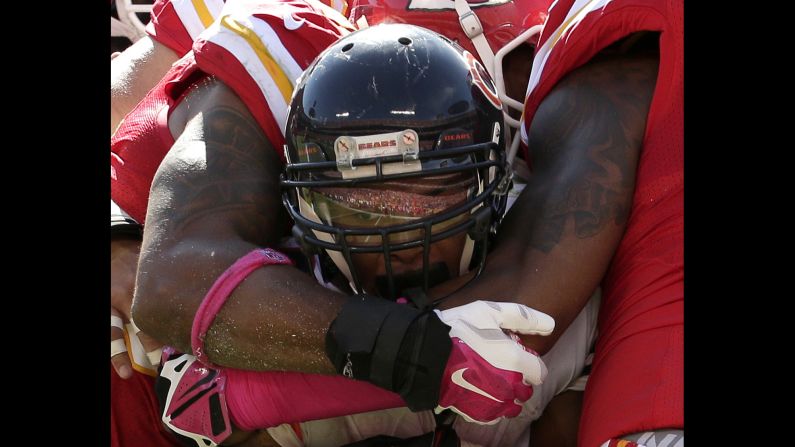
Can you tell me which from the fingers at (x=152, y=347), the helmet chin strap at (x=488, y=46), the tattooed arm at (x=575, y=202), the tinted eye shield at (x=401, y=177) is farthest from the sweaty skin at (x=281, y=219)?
the helmet chin strap at (x=488, y=46)

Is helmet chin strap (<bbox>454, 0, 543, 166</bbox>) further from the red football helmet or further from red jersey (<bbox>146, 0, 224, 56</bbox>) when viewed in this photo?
red jersey (<bbox>146, 0, 224, 56</bbox>)

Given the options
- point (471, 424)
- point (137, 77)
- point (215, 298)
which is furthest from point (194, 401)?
point (137, 77)

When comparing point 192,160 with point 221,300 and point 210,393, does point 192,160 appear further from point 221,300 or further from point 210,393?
point 210,393

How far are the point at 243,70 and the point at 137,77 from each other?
1.15 m

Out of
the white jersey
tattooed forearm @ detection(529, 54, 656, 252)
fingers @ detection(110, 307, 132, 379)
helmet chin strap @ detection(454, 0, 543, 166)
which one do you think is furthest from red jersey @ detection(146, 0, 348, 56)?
the white jersey

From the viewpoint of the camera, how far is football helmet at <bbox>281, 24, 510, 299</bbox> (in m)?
1.71

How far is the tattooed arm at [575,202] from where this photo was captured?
1771 millimetres

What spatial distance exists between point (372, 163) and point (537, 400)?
597 millimetres

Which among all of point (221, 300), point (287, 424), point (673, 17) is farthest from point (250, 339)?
point (673, 17)

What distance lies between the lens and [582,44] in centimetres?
194

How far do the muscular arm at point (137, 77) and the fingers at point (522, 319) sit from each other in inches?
70.3

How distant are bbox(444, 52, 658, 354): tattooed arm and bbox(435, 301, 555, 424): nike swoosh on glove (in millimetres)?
78

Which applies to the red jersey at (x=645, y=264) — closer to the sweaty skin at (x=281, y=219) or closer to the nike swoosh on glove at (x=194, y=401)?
the sweaty skin at (x=281, y=219)

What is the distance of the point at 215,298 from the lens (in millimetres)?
1722
